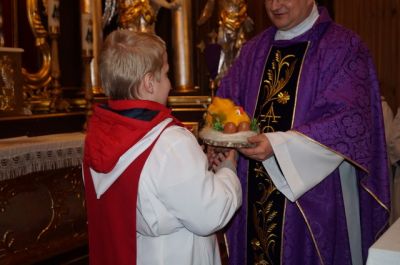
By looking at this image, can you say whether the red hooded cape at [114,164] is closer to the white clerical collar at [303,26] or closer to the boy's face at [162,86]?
the boy's face at [162,86]

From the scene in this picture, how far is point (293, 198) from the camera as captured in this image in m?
2.54

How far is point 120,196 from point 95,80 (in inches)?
148

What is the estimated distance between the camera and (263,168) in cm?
288

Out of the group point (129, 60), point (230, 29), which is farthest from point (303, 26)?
point (230, 29)

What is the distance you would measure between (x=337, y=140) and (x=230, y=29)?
12.4 ft

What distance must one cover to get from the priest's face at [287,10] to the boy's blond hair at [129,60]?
1.12m

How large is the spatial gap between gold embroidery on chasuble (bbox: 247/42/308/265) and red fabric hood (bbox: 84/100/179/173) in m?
1.14

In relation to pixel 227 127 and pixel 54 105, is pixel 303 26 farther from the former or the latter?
pixel 54 105

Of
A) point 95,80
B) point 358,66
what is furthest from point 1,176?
point 358,66

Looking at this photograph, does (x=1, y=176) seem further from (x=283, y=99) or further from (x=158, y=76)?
(x=158, y=76)

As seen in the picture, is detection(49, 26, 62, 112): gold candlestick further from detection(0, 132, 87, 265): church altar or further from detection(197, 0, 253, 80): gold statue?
detection(197, 0, 253, 80): gold statue

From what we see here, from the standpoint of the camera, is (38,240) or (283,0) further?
(38,240)

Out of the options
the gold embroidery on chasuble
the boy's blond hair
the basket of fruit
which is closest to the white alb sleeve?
the basket of fruit

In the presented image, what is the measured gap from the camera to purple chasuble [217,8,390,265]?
251 cm
